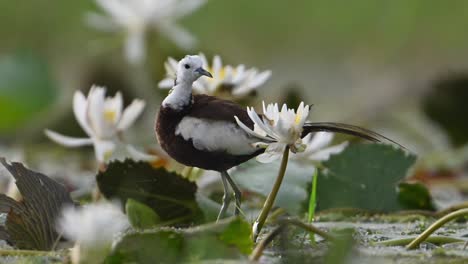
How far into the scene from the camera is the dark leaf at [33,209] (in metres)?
2.09

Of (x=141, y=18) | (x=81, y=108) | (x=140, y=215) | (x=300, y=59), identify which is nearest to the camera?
(x=140, y=215)

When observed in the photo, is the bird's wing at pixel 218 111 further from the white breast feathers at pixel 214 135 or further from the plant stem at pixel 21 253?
the plant stem at pixel 21 253

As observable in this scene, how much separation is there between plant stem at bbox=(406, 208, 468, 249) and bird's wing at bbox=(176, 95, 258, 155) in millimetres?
351

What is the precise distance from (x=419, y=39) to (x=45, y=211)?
23.7 ft

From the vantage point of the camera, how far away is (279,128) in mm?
1897

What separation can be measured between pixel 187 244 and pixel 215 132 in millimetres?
265

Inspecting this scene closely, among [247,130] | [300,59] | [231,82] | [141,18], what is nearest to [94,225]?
A: [247,130]

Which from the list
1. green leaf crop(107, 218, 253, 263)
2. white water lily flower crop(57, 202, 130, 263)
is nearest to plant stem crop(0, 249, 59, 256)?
green leaf crop(107, 218, 253, 263)

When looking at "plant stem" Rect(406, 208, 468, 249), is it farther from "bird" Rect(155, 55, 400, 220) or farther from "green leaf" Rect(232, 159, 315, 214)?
"green leaf" Rect(232, 159, 315, 214)

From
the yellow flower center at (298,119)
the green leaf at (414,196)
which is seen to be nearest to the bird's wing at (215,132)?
the yellow flower center at (298,119)

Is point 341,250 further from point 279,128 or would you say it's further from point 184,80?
point 184,80

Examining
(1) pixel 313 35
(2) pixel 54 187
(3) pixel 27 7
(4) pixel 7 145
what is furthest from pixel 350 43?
(2) pixel 54 187

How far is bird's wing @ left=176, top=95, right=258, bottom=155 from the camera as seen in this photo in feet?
6.46

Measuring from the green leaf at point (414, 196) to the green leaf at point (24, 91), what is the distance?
2.89 m
